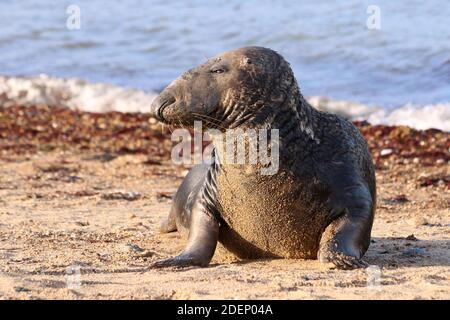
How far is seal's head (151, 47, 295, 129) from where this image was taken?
6434 mm

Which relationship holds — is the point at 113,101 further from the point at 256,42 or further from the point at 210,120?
the point at 210,120

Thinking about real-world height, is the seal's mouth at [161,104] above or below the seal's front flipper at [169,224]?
above

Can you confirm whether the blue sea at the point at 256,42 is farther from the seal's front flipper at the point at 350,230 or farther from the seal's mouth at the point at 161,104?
the seal's mouth at the point at 161,104

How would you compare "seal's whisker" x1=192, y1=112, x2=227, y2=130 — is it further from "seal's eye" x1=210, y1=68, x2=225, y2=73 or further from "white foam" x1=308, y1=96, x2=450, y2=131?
"white foam" x1=308, y1=96, x2=450, y2=131

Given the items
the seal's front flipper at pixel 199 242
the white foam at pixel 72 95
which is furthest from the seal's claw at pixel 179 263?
the white foam at pixel 72 95

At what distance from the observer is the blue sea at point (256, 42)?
1714 centimetres

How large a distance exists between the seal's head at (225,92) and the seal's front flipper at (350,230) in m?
0.78

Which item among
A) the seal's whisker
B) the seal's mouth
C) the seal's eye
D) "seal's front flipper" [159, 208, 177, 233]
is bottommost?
"seal's front flipper" [159, 208, 177, 233]

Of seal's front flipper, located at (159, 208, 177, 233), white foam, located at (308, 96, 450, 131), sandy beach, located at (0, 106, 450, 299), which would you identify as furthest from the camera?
white foam, located at (308, 96, 450, 131)

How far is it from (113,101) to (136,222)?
8.26 meters

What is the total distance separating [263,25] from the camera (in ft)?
71.7

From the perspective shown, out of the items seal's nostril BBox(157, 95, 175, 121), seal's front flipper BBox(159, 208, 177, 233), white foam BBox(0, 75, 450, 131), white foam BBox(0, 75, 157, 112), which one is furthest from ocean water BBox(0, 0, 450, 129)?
seal's nostril BBox(157, 95, 175, 121)

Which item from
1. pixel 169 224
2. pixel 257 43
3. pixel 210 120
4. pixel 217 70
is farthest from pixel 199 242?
pixel 257 43
